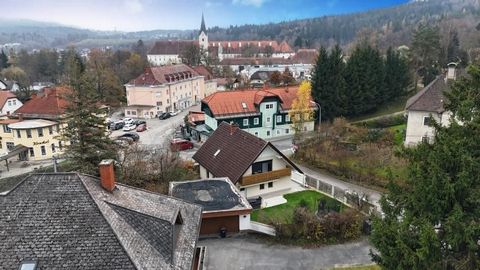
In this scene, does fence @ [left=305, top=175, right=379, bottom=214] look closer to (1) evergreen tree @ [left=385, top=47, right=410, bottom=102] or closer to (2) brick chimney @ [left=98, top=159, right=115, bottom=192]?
(2) brick chimney @ [left=98, top=159, right=115, bottom=192]

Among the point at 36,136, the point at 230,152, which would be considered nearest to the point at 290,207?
the point at 230,152

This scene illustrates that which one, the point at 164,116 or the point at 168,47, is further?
the point at 168,47

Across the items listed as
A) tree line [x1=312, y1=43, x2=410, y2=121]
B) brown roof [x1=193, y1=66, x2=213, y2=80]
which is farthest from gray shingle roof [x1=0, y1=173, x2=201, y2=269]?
brown roof [x1=193, y1=66, x2=213, y2=80]

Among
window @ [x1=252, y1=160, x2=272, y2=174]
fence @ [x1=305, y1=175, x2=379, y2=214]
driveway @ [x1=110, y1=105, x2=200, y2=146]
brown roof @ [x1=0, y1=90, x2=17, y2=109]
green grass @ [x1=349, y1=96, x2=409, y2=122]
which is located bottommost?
driveway @ [x1=110, y1=105, x2=200, y2=146]

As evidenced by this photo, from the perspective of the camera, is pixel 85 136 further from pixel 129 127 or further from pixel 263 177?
pixel 129 127

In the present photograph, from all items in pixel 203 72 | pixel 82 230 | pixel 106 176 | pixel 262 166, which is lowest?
pixel 262 166

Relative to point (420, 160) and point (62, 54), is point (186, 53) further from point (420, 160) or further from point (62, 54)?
point (420, 160)

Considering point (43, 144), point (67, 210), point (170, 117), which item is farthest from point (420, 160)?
point (170, 117)
